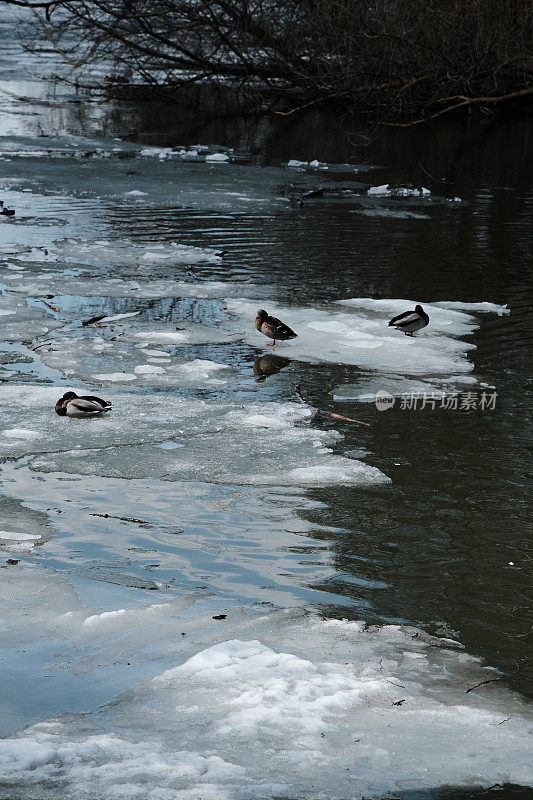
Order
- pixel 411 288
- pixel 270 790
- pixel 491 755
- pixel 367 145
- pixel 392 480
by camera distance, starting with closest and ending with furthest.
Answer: pixel 270 790, pixel 491 755, pixel 392 480, pixel 411 288, pixel 367 145

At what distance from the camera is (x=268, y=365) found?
7.71m

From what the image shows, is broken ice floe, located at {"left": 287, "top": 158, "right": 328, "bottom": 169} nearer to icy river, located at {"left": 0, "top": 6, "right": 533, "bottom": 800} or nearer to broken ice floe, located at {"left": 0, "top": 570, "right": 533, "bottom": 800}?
icy river, located at {"left": 0, "top": 6, "right": 533, "bottom": 800}

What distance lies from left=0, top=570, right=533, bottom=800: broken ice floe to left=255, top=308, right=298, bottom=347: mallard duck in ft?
13.1

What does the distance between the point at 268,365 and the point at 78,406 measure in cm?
199

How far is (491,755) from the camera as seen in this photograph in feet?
10.9

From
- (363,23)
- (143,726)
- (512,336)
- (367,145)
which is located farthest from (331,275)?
(363,23)

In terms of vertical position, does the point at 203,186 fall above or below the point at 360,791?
above

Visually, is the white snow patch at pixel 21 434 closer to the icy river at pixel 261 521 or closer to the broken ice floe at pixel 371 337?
the icy river at pixel 261 521

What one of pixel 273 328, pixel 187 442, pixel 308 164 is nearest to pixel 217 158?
pixel 308 164

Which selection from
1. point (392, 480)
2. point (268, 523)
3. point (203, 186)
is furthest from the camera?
point (203, 186)

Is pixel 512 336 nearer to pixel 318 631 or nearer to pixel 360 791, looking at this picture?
pixel 318 631

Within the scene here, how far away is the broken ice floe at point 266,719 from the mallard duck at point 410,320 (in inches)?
169

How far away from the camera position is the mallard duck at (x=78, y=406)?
241 inches

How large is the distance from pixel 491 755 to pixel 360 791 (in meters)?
0.50
